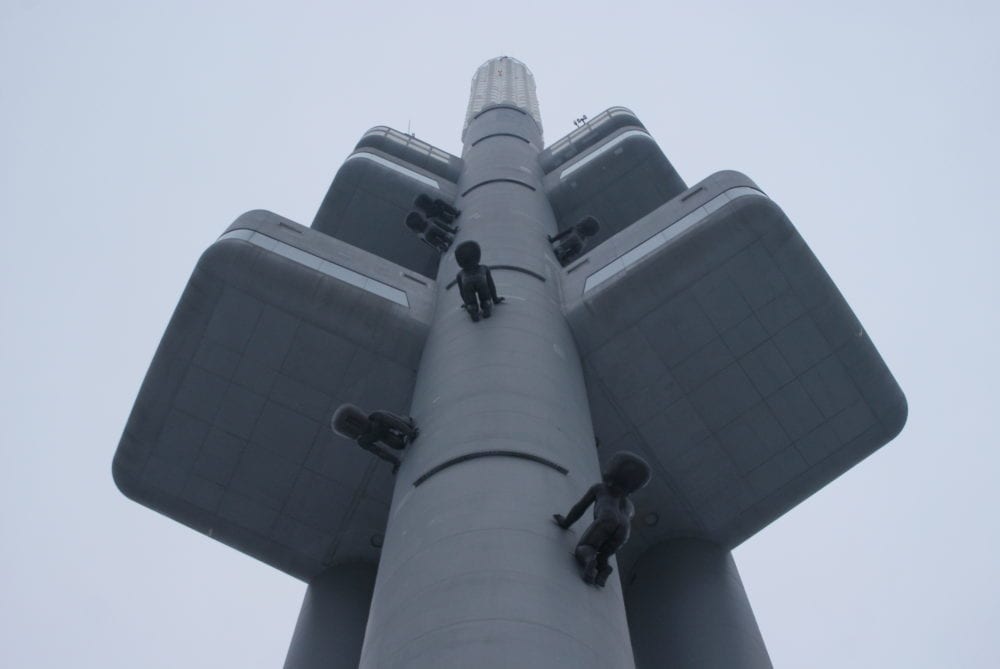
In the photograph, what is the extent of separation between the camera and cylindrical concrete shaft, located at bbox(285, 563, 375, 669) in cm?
1552

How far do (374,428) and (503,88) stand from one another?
85.2ft

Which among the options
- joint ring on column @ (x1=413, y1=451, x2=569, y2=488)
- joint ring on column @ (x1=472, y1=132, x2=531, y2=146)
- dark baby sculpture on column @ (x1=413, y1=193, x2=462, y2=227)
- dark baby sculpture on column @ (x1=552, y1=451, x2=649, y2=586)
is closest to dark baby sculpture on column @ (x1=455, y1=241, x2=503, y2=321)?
joint ring on column @ (x1=413, y1=451, x2=569, y2=488)

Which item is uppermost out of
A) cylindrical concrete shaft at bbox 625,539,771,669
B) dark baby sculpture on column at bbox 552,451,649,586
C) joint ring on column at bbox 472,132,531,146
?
joint ring on column at bbox 472,132,531,146

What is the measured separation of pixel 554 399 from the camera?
1210cm

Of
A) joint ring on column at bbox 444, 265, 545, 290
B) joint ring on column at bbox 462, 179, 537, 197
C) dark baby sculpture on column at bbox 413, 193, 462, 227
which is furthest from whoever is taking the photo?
joint ring on column at bbox 462, 179, 537, 197

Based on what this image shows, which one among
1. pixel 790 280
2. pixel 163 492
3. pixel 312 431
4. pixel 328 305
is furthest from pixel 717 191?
pixel 163 492

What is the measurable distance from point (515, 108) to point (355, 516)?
17946 millimetres

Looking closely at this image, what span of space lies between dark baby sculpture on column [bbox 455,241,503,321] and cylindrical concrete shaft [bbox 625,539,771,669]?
628 cm

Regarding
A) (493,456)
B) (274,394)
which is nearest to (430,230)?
(274,394)

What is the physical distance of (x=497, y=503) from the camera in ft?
31.5

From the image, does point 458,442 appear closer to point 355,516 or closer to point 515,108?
point 355,516

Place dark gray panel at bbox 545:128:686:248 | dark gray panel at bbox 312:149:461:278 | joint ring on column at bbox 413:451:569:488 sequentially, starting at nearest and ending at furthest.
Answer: joint ring on column at bbox 413:451:569:488 → dark gray panel at bbox 312:149:461:278 → dark gray panel at bbox 545:128:686:248

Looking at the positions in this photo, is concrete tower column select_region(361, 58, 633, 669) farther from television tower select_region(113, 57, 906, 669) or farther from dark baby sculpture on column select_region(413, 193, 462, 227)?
dark baby sculpture on column select_region(413, 193, 462, 227)

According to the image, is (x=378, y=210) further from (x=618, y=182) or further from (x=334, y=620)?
(x=334, y=620)
